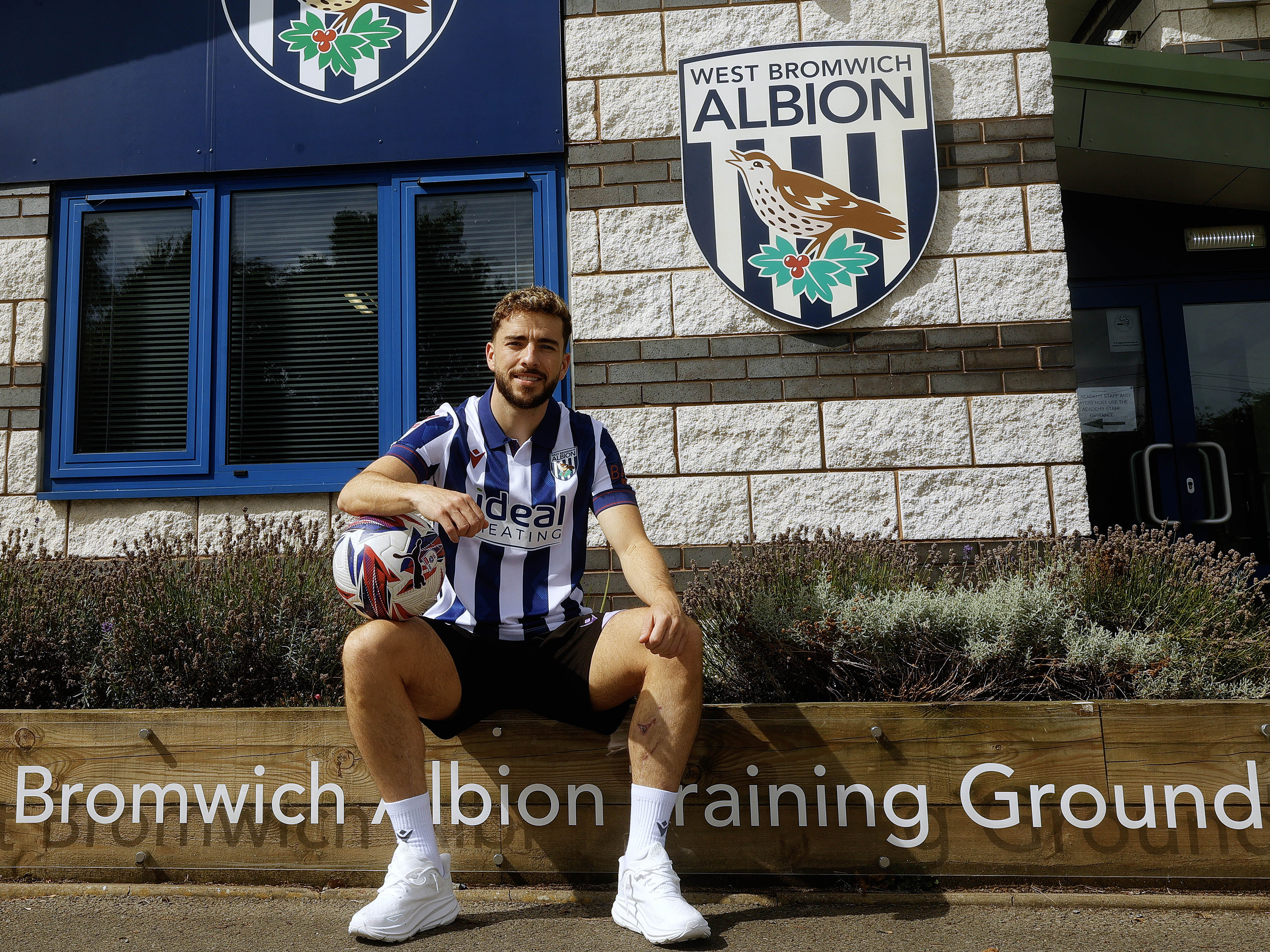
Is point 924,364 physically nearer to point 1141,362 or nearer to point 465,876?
point 1141,362

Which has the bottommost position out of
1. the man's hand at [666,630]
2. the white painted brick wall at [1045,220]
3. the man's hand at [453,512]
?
the man's hand at [666,630]

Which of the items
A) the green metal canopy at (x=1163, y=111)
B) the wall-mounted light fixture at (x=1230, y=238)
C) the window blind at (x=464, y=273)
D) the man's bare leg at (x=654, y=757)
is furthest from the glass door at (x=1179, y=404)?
the man's bare leg at (x=654, y=757)

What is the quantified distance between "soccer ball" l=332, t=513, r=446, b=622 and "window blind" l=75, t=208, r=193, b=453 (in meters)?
3.03

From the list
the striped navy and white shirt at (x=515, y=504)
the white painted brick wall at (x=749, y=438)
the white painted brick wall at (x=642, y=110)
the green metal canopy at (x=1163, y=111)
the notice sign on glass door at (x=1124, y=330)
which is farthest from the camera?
the notice sign on glass door at (x=1124, y=330)

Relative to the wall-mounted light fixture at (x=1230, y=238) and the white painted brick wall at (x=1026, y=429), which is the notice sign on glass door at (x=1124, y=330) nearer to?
the wall-mounted light fixture at (x=1230, y=238)

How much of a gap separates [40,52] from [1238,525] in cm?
777

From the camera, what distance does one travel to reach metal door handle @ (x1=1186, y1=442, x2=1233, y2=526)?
5.81 m

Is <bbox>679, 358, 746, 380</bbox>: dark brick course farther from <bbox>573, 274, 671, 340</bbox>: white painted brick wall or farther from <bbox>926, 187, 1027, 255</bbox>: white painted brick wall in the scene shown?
<bbox>926, 187, 1027, 255</bbox>: white painted brick wall

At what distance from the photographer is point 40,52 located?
5.23 metres

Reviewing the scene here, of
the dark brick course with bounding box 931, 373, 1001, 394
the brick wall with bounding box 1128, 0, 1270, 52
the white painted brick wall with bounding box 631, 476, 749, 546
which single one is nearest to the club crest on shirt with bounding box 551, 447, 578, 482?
the white painted brick wall with bounding box 631, 476, 749, 546

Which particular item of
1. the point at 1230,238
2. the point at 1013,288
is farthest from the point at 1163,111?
the point at 1013,288

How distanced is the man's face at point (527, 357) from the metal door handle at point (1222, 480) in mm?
4879

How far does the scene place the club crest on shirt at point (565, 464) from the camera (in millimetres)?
2904

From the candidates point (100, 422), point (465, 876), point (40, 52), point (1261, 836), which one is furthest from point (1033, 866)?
point (40, 52)
